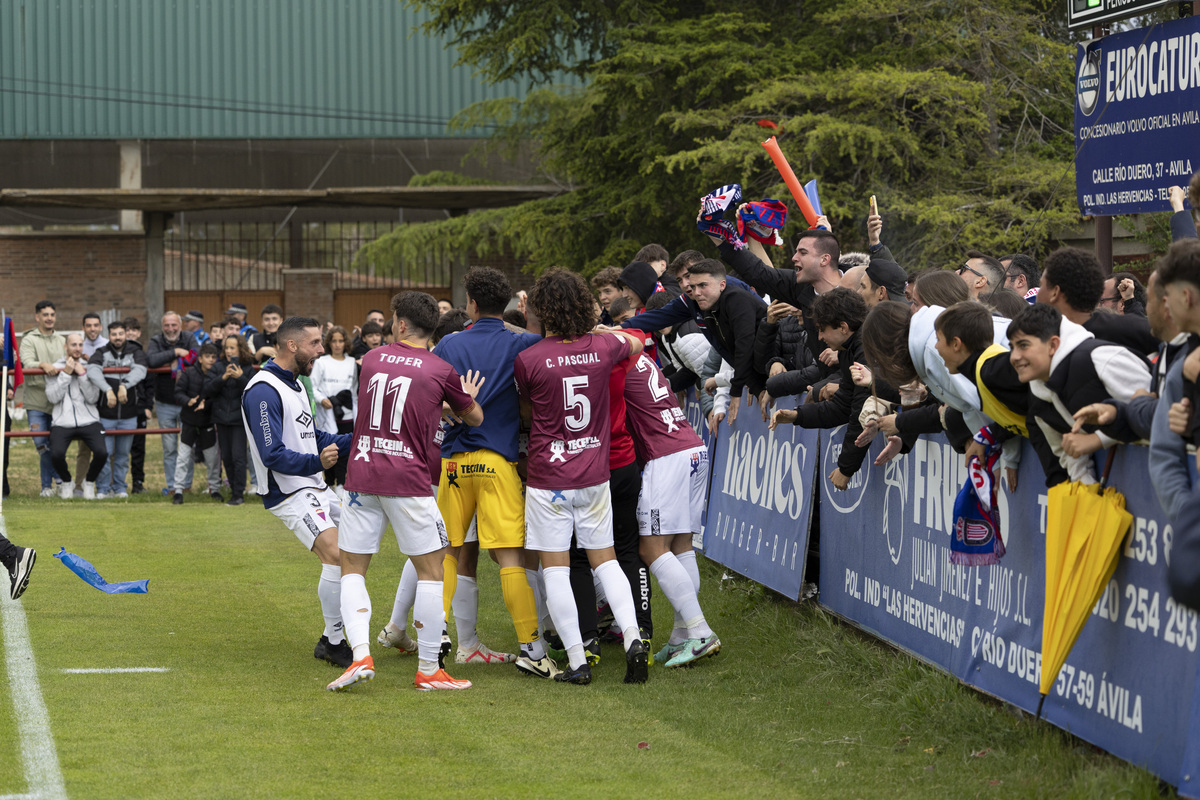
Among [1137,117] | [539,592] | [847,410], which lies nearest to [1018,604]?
[847,410]

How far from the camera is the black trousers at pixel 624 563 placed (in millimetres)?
7105

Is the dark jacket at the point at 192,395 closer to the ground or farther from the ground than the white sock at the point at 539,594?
farther from the ground

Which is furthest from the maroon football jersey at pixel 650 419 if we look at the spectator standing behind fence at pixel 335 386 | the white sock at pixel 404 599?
the spectator standing behind fence at pixel 335 386

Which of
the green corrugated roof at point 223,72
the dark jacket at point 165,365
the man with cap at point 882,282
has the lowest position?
the dark jacket at point 165,365

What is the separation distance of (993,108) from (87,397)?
14910mm

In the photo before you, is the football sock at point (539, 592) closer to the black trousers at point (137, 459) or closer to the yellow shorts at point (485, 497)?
the yellow shorts at point (485, 497)

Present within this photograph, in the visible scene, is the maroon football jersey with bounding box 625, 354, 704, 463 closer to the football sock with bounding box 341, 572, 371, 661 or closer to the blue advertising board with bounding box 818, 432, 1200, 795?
the blue advertising board with bounding box 818, 432, 1200, 795

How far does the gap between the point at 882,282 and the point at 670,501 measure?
1761 millimetres

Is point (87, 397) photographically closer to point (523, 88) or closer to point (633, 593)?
point (633, 593)

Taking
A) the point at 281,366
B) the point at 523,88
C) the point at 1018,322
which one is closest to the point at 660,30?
the point at 523,88

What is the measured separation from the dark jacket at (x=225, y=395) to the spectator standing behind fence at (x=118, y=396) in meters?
1.29

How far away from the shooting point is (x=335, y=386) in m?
14.4

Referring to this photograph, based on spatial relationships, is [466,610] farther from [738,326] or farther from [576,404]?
[738,326]

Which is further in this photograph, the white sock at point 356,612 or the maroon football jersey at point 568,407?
the maroon football jersey at point 568,407
